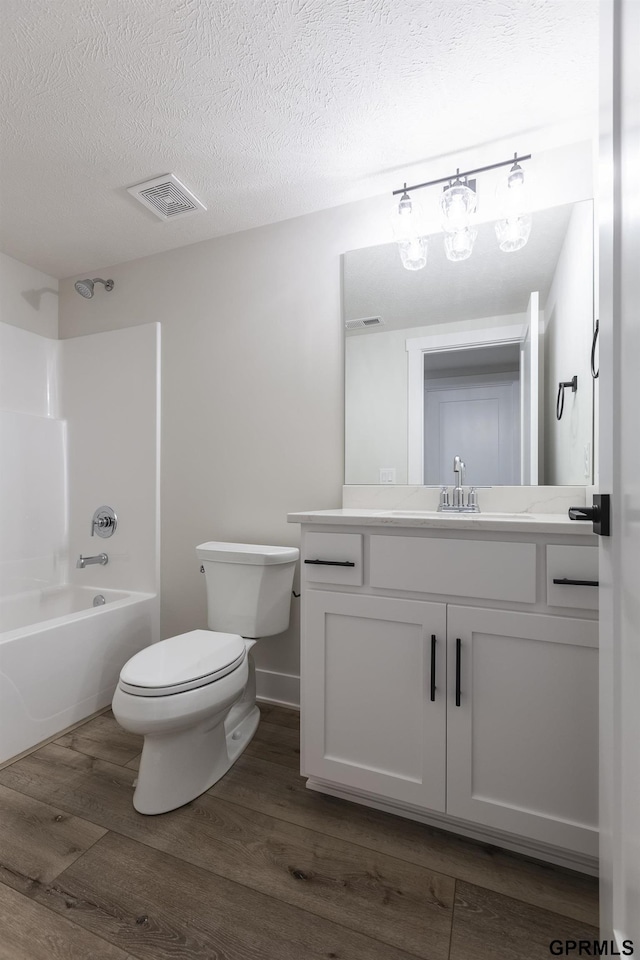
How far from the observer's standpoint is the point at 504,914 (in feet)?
3.62

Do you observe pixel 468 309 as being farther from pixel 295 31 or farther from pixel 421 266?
pixel 295 31

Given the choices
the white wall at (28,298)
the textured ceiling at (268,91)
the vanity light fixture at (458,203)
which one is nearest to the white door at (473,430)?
the vanity light fixture at (458,203)

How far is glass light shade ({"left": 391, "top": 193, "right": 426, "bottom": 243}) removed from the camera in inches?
72.2

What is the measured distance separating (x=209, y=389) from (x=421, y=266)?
1.15 meters

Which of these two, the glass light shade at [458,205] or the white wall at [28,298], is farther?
the white wall at [28,298]

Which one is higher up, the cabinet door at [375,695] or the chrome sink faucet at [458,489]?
the chrome sink faucet at [458,489]

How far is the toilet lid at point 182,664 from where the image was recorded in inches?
55.1

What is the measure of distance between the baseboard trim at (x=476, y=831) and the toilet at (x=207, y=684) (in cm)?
38

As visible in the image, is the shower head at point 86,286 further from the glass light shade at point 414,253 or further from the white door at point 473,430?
the white door at point 473,430

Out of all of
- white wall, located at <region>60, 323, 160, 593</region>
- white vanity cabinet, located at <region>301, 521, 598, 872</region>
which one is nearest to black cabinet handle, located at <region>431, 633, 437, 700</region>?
white vanity cabinet, located at <region>301, 521, 598, 872</region>

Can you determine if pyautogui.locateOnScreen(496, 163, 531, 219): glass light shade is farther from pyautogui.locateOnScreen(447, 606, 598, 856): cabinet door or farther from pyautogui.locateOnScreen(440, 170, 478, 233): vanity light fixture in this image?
pyautogui.locateOnScreen(447, 606, 598, 856): cabinet door

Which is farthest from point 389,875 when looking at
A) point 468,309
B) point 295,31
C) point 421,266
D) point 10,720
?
point 295,31

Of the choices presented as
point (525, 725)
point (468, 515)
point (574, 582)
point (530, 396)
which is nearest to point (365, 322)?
point (530, 396)

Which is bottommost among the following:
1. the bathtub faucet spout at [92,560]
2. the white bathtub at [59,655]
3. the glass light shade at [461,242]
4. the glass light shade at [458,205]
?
the white bathtub at [59,655]
